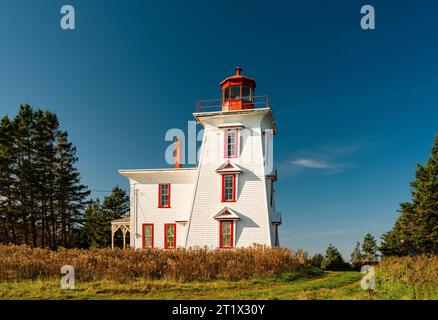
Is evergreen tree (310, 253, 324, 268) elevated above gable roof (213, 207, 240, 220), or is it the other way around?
gable roof (213, 207, 240, 220)

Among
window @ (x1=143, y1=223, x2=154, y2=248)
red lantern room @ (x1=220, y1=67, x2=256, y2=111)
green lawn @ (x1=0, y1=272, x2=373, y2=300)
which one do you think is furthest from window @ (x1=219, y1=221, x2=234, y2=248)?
red lantern room @ (x1=220, y1=67, x2=256, y2=111)

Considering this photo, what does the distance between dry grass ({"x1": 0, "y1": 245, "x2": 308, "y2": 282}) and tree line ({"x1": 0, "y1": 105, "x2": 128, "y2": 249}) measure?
19263mm

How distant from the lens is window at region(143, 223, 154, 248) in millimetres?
24266

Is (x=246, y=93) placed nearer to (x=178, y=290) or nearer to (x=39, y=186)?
(x=178, y=290)

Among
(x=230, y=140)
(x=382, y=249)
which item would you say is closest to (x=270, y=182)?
(x=230, y=140)

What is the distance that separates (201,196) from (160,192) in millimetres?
3897

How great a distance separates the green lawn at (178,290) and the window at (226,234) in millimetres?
6758

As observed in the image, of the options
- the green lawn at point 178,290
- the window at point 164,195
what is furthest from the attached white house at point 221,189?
the green lawn at point 178,290

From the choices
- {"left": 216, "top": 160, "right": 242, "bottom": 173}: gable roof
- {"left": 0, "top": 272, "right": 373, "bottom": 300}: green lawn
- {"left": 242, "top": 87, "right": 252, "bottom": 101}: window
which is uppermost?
{"left": 242, "top": 87, "right": 252, "bottom": 101}: window

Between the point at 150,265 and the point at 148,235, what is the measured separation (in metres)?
9.98

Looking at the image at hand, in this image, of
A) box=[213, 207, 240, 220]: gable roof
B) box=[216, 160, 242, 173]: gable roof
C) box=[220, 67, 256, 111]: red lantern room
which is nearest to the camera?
box=[213, 207, 240, 220]: gable roof

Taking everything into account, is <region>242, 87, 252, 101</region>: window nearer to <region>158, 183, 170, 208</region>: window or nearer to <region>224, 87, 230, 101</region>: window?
<region>224, 87, 230, 101</region>: window

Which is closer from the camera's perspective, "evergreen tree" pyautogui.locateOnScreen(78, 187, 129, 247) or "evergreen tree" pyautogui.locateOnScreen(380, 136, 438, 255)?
"evergreen tree" pyautogui.locateOnScreen(380, 136, 438, 255)
